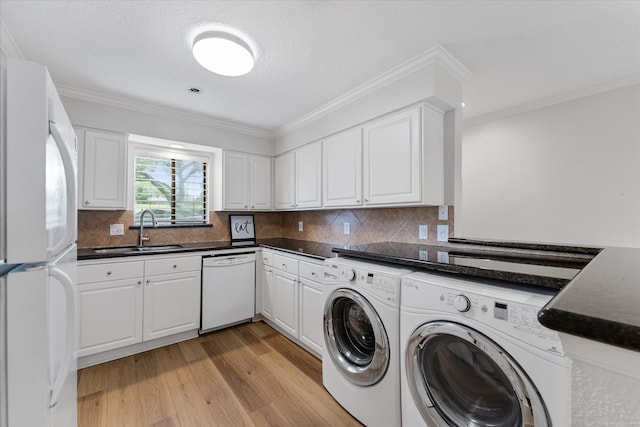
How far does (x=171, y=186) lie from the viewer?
3131 mm

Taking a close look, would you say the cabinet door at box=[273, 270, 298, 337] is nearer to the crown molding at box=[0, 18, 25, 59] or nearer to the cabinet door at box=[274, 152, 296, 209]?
the cabinet door at box=[274, 152, 296, 209]

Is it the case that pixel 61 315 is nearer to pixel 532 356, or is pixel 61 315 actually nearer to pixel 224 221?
pixel 532 356

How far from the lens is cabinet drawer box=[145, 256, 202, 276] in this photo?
93.8 inches

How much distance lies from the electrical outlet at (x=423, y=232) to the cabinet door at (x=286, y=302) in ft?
3.90

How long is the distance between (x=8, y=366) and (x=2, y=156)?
57cm

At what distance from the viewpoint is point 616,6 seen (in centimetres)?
137

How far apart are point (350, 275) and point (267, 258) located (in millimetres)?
1497

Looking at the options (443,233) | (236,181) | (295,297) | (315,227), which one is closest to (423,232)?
(443,233)

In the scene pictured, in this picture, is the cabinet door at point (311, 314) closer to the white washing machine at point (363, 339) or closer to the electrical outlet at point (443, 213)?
Result: the white washing machine at point (363, 339)

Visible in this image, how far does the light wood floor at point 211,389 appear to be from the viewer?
162 centimetres

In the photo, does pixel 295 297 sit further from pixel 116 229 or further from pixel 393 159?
pixel 116 229

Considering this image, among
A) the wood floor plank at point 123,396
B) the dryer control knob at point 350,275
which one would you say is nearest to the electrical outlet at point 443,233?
A: the dryer control knob at point 350,275

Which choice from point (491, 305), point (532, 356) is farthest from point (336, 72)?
point (532, 356)

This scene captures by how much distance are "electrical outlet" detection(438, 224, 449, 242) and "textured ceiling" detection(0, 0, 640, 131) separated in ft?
4.08
